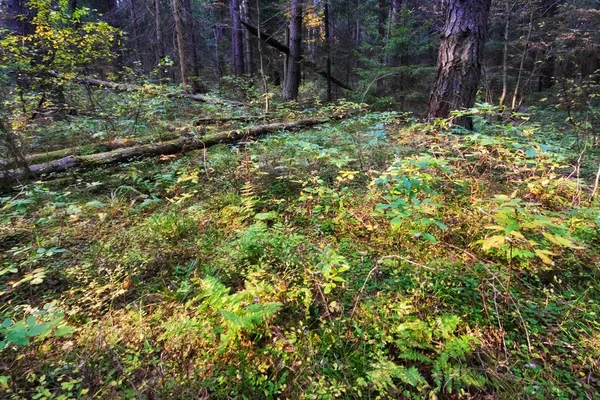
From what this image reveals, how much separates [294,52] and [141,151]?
7329 mm

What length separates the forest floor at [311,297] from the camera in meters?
1.58

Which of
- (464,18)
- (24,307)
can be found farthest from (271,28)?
(24,307)

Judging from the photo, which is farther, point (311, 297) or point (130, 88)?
point (130, 88)

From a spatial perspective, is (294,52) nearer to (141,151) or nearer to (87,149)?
(141,151)

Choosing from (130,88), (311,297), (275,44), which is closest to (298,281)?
(311,297)

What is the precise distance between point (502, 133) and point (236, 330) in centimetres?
523

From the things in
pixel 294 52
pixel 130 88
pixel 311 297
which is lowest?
pixel 311 297

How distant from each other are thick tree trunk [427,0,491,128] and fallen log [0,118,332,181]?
327 cm

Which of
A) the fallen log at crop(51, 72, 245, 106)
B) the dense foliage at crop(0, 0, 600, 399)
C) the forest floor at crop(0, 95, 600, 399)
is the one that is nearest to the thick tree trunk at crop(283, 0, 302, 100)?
the fallen log at crop(51, 72, 245, 106)

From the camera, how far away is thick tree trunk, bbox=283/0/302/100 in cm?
941

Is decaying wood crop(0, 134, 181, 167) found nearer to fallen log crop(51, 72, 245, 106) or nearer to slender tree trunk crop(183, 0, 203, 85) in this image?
fallen log crop(51, 72, 245, 106)

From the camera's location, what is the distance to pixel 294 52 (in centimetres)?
982

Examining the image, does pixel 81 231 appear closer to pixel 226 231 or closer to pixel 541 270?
pixel 226 231

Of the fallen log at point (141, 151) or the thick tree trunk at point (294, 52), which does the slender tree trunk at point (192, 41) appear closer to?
the thick tree trunk at point (294, 52)
